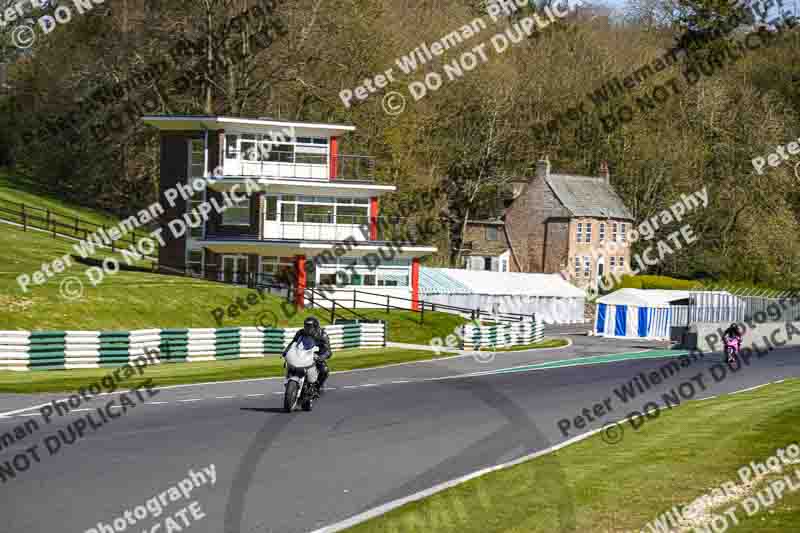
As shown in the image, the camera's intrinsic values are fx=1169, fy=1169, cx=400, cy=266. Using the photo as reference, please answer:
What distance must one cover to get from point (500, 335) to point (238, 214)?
14.9m

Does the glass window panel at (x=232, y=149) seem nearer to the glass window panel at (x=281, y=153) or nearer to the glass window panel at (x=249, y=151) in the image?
the glass window panel at (x=249, y=151)

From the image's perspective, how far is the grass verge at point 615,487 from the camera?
11.4 meters

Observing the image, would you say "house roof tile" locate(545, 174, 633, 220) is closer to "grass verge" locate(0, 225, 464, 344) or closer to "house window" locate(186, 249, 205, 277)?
"grass verge" locate(0, 225, 464, 344)

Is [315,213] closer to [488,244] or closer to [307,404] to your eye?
[307,404]

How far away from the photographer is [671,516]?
1169 centimetres

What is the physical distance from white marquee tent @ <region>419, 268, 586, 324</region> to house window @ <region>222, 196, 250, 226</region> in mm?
14726

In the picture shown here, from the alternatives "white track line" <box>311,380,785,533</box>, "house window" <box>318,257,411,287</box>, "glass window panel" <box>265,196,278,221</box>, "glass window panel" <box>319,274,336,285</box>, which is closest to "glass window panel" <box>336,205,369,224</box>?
"house window" <box>318,257,411,287</box>

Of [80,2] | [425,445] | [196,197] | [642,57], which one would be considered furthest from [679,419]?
Result: [642,57]

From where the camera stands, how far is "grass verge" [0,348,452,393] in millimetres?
26444

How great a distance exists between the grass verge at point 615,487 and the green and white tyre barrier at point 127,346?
17.5m

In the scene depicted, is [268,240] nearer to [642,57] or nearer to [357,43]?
[357,43]

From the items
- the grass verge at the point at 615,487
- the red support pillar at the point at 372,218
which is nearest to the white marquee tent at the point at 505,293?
the red support pillar at the point at 372,218

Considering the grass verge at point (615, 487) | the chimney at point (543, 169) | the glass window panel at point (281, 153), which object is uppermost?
the chimney at point (543, 169)

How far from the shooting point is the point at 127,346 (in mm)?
33406
